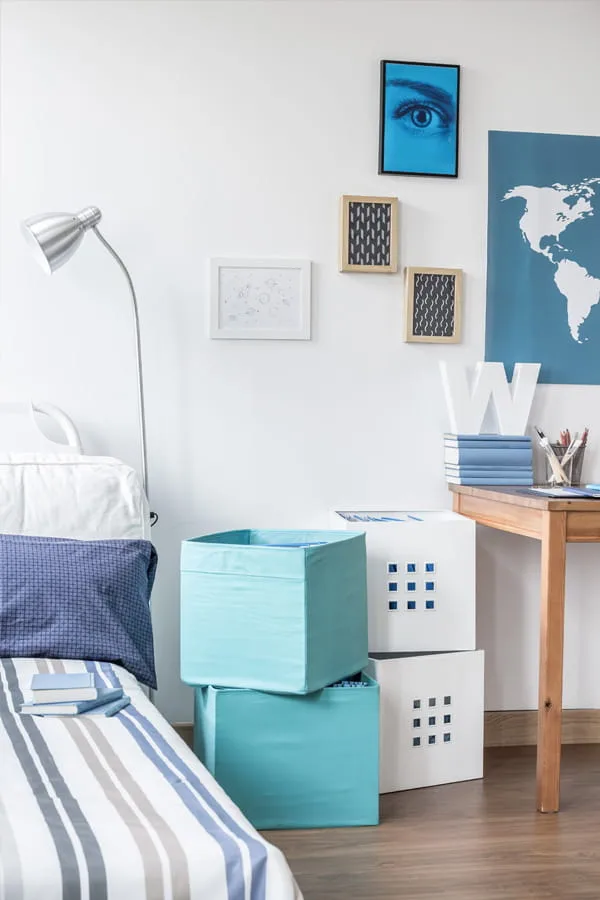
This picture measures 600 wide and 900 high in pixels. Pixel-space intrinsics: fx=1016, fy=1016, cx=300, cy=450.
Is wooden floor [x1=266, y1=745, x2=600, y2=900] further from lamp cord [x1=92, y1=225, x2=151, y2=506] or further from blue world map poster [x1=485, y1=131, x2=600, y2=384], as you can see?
blue world map poster [x1=485, y1=131, x2=600, y2=384]

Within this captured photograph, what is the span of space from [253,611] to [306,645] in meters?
0.15

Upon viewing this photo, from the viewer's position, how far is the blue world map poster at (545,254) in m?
3.17

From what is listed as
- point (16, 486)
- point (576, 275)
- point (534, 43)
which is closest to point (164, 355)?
point (16, 486)

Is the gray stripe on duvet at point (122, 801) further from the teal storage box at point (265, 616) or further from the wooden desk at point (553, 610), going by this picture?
the wooden desk at point (553, 610)

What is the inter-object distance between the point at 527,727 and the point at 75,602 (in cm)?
161

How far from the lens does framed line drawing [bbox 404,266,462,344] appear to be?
3.11m

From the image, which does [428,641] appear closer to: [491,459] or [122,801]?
[491,459]

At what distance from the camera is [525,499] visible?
2.58 metres

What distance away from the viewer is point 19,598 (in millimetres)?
2248

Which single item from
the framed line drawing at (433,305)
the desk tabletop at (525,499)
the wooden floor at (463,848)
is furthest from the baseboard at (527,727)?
the framed line drawing at (433,305)

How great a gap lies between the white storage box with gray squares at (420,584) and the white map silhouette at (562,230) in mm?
876

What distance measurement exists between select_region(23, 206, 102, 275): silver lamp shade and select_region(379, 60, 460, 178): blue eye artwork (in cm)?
98

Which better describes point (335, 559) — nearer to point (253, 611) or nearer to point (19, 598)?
point (253, 611)

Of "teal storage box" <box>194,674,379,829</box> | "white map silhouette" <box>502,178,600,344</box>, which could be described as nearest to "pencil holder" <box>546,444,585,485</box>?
"white map silhouette" <box>502,178,600,344</box>
